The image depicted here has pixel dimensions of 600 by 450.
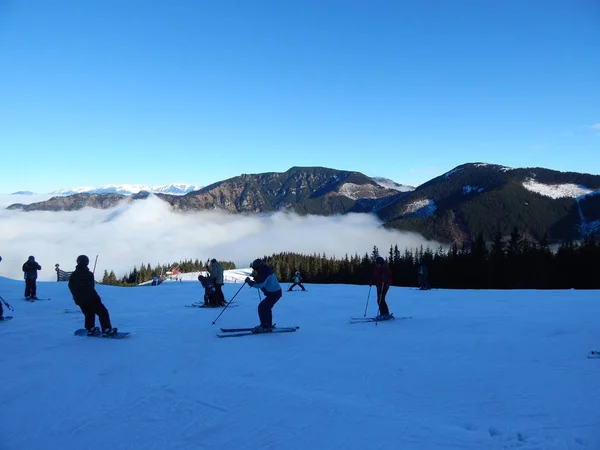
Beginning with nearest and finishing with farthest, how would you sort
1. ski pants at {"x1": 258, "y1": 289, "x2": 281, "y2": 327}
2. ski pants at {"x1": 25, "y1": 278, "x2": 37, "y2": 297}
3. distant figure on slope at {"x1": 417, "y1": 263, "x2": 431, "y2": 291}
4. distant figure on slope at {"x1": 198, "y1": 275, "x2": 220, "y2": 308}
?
ski pants at {"x1": 258, "y1": 289, "x2": 281, "y2": 327} < distant figure on slope at {"x1": 198, "y1": 275, "x2": 220, "y2": 308} < ski pants at {"x1": 25, "y1": 278, "x2": 37, "y2": 297} < distant figure on slope at {"x1": 417, "y1": 263, "x2": 431, "y2": 291}

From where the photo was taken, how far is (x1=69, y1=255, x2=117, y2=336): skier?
10867 millimetres

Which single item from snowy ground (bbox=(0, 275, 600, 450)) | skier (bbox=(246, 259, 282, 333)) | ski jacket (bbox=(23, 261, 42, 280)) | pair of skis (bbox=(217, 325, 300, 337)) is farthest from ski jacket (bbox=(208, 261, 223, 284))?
ski jacket (bbox=(23, 261, 42, 280))

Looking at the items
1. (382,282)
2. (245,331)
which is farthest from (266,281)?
(382,282)

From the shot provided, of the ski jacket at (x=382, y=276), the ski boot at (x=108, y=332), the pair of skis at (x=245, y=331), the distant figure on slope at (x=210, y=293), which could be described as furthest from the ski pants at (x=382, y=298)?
the ski boot at (x=108, y=332)

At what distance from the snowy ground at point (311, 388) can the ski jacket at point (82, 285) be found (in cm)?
108

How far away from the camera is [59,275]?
111 ft

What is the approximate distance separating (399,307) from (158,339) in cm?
1044

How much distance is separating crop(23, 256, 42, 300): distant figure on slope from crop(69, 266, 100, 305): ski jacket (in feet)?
29.8

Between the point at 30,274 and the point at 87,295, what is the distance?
1040 centimetres

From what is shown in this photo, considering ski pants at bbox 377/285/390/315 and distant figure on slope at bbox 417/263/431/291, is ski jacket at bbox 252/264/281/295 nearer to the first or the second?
ski pants at bbox 377/285/390/315

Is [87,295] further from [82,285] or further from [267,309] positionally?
[267,309]

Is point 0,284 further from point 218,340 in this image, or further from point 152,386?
point 152,386

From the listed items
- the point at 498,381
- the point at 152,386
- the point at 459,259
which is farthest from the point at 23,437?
the point at 459,259

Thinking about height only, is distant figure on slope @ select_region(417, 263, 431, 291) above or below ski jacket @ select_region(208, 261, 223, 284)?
below
